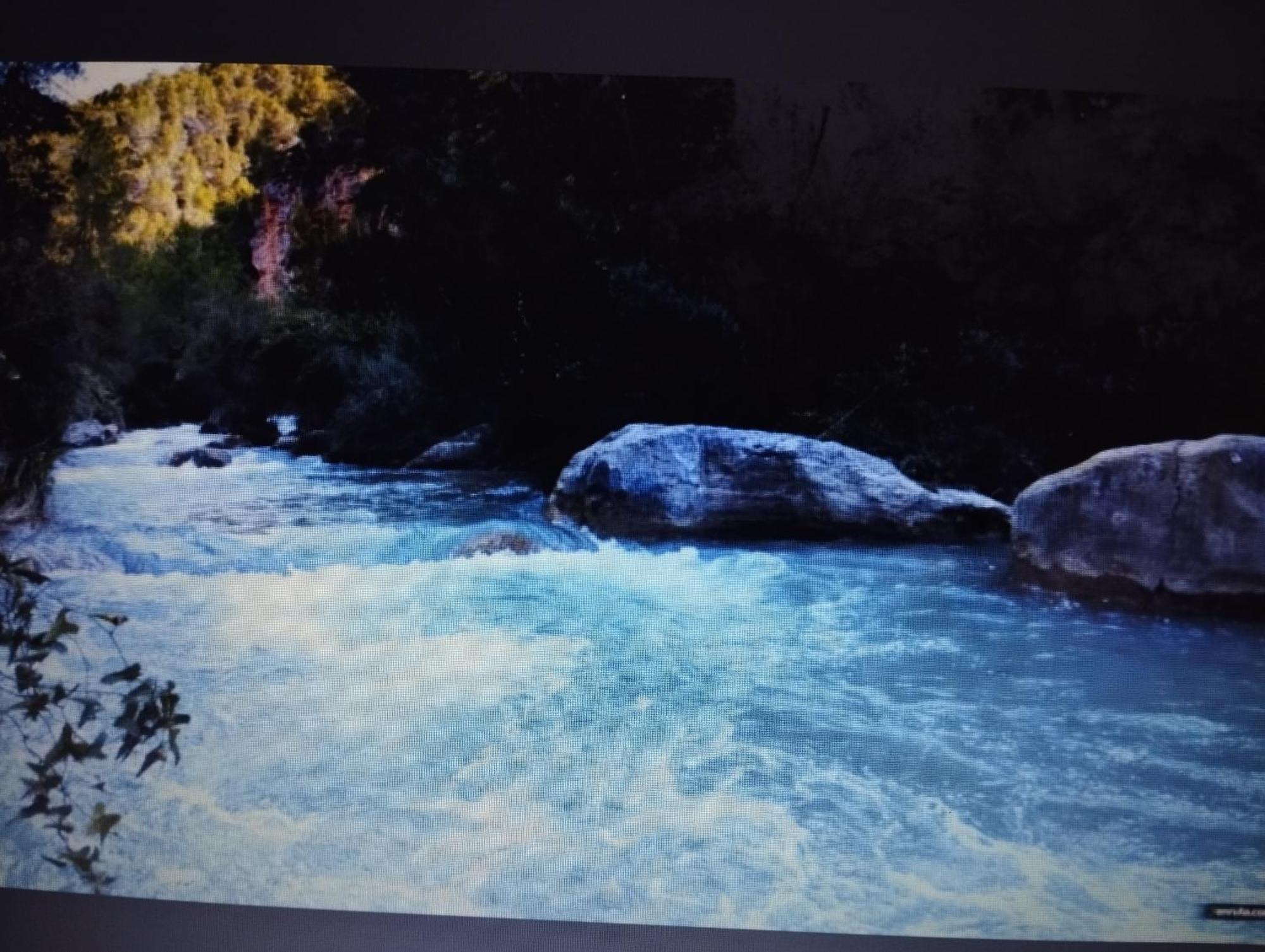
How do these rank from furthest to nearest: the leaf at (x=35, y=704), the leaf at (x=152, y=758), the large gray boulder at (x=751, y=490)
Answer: the large gray boulder at (x=751, y=490), the leaf at (x=152, y=758), the leaf at (x=35, y=704)

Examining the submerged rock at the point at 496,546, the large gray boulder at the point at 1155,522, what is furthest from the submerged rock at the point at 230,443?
the large gray boulder at the point at 1155,522

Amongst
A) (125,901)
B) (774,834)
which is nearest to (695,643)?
(774,834)

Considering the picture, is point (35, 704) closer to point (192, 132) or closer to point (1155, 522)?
point (192, 132)

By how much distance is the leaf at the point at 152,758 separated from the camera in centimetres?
230

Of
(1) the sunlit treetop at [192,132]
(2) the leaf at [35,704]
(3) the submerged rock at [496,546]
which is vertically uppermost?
(1) the sunlit treetop at [192,132]

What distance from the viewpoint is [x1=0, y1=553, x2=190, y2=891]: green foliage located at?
2.48m

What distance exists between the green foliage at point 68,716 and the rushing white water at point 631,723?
0.06 metres

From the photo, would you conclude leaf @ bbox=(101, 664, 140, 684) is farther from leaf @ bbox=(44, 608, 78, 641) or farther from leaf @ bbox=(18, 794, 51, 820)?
leaf @ bbox=(18, 794, 51, 820)

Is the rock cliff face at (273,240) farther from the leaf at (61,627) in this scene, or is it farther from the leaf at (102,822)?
the leaf at (102,822)

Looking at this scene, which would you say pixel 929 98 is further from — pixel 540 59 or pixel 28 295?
pixel 28 295

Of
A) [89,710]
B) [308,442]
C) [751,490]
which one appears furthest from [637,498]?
[89,710]

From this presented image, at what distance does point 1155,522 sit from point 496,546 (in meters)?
1.57

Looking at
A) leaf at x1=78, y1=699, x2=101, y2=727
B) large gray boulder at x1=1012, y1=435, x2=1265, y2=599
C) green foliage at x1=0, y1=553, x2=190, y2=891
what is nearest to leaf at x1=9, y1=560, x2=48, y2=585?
green foliage at x1=0, y1=553, x2=190, y2=891

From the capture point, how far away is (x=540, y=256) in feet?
8.36
